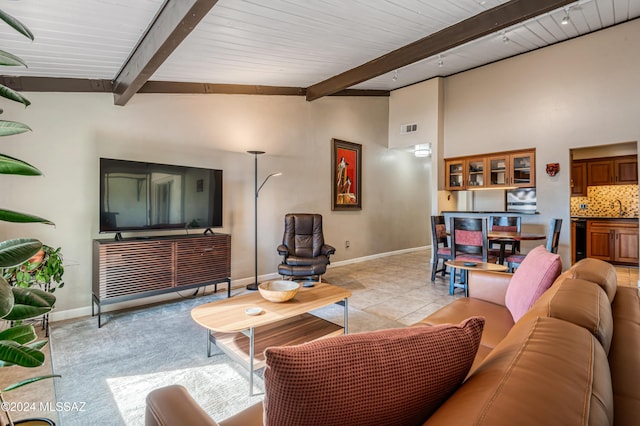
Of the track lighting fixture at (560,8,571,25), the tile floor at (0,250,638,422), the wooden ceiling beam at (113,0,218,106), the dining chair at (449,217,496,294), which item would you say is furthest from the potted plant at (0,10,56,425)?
the track lighting fixture at (560,8,571,25)

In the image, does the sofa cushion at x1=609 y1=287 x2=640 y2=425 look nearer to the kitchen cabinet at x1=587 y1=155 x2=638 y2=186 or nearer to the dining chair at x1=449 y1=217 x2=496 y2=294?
the dining chair at x1=449 y1=217 x2=496 y2=294

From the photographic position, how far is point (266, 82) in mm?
4582

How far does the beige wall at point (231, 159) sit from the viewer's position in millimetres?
3170

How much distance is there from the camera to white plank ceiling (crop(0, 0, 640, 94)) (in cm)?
236

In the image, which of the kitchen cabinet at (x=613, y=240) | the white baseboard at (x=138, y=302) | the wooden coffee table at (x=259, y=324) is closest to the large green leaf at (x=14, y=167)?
the wooden coffee table at (x=259, y=324)

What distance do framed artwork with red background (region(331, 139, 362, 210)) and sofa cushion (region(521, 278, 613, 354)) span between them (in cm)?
484

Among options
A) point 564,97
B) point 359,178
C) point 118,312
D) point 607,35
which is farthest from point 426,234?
point 118,312

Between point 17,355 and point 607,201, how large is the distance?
8765mm

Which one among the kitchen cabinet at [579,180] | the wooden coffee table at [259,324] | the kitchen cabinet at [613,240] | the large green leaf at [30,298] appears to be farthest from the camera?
the kitchen cabinet at [579,180]

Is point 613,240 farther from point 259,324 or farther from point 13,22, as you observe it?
point 13,22

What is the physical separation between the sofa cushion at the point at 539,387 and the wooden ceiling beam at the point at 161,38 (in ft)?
8.21

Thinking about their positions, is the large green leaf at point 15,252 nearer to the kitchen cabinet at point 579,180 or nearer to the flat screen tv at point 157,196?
the flat screen tv at point 157,196

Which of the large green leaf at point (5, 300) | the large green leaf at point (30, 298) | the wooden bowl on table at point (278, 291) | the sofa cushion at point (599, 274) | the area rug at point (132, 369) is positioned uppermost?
the large green leaf at point (5, 300)

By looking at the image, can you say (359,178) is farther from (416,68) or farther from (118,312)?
(118,312)
